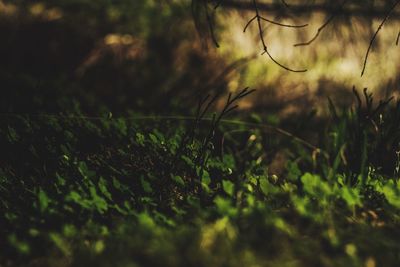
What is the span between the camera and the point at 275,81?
236 inches

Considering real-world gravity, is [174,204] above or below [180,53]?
below

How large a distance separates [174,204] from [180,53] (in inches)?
166

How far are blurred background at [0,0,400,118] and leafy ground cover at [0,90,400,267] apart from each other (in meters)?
2.46

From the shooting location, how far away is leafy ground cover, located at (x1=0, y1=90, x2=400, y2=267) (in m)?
1.47

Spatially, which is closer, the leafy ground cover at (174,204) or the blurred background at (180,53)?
the leafy ground cover at (174,204)

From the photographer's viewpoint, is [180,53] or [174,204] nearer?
[174,204]

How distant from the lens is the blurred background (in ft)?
17.7

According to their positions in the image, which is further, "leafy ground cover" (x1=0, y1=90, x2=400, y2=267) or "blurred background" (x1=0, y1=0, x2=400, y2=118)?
"blurred background" (x1=0, y1=0, x2=400, y2=118)

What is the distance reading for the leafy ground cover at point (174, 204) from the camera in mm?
1469

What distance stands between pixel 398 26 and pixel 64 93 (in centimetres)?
517

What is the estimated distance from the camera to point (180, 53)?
5996mm

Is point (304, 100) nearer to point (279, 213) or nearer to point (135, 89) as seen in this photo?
point (135, 89)

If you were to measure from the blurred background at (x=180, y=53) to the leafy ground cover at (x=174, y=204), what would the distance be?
2.46m

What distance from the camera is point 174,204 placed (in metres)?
2.08
